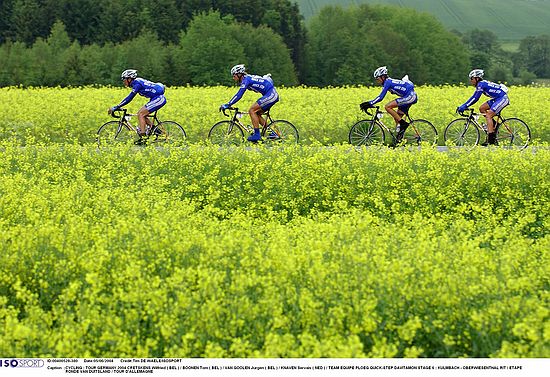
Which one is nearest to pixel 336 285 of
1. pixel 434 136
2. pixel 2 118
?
pixel 434 136

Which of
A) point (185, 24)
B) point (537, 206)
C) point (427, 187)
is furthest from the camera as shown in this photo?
point (185, 24)

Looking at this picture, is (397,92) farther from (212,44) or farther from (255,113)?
(212,44)

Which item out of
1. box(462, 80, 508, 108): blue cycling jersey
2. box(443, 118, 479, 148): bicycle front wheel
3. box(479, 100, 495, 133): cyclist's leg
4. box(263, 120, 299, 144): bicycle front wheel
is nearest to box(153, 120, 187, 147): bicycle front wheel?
box(263, 120, 299, 144): bicycle front wheel

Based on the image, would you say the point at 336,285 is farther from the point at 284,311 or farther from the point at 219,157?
the point at 219,157

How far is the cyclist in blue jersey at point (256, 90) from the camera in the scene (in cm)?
1581

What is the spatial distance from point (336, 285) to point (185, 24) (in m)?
64.8

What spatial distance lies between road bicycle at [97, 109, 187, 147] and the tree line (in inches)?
1026

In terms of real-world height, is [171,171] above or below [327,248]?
below

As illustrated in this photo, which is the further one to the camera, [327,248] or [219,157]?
[219,157]

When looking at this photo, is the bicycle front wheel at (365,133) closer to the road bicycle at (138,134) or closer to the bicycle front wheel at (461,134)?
the bicycle front wheel at (461,134)

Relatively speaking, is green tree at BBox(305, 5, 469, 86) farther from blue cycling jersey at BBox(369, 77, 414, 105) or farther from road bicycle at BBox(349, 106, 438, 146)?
blue cycling jersey at BBox(369, 77, 414, 105)

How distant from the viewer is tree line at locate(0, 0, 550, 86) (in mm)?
44312

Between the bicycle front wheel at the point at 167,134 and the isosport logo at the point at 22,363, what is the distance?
10.5 metres

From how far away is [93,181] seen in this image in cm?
1330
